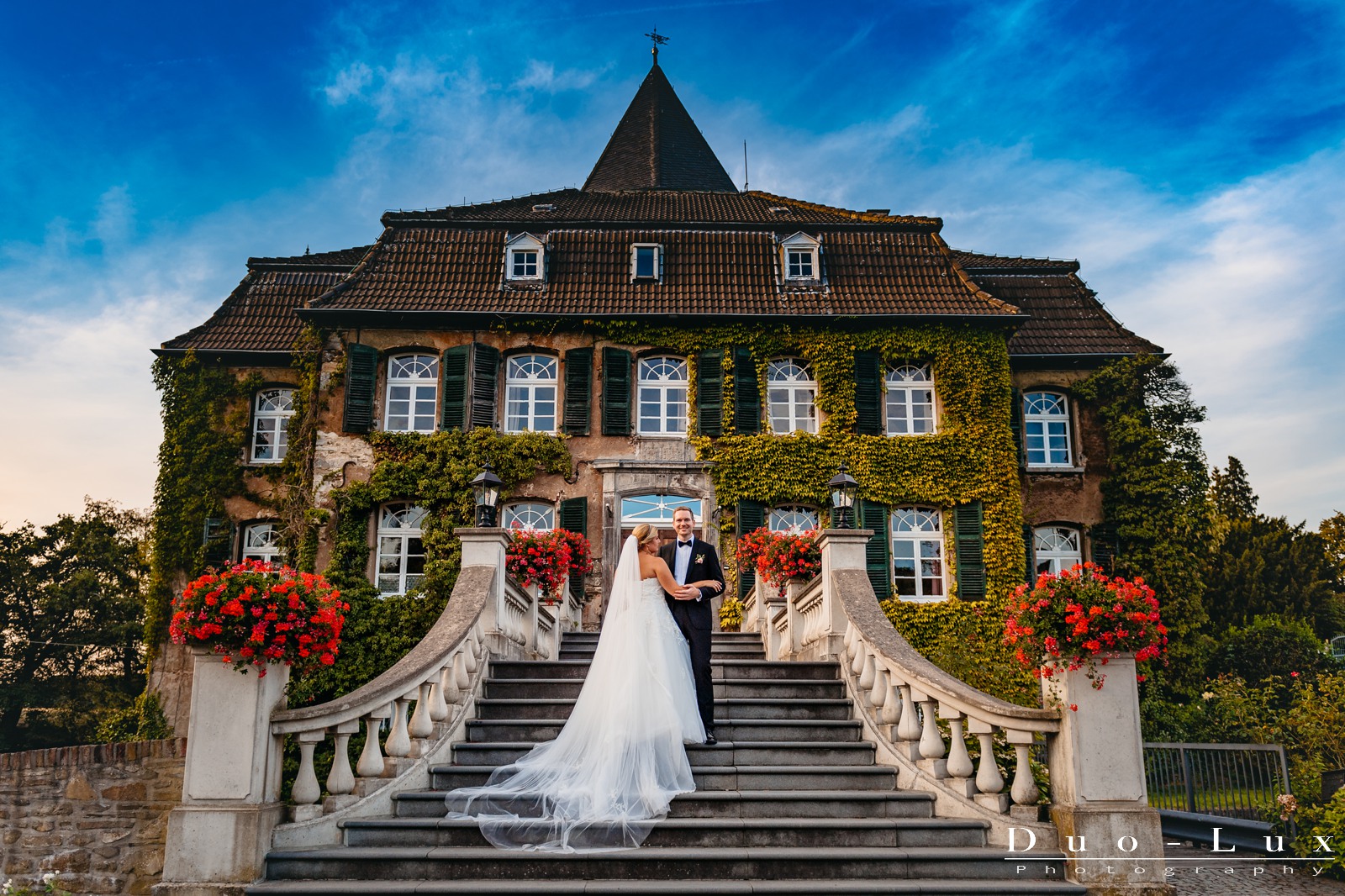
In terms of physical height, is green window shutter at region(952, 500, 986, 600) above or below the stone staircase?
above

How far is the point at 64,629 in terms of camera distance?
93.5 feet

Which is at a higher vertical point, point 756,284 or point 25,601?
point 756,284

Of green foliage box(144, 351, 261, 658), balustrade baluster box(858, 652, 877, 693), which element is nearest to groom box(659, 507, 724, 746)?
balustrade baluster box(858, 652, 877, 693)

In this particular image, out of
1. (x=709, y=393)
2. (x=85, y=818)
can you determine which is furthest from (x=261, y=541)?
(x=709, y=393)

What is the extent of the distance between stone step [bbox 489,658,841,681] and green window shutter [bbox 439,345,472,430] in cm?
1026

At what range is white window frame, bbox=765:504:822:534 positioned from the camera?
19.3 m

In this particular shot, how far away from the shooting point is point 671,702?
24.7ft

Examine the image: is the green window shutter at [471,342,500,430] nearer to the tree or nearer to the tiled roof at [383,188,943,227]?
the tiled roof at [383,188,943,227]

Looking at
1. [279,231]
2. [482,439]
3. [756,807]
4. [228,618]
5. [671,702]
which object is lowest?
[756,807]

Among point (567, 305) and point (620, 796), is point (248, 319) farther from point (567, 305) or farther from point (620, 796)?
point (620, 796)

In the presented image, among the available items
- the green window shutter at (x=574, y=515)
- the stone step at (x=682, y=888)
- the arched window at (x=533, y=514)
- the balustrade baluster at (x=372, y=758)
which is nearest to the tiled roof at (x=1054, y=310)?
the green window shutter at (x=574, y=515)

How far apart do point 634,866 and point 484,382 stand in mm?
14536

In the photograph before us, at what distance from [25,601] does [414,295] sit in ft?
56.8

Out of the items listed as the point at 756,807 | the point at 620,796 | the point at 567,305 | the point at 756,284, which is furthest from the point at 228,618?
the point at 756,284
